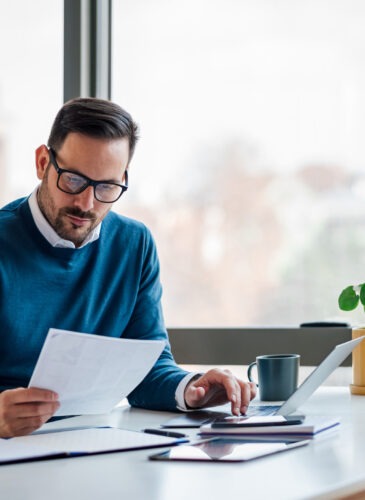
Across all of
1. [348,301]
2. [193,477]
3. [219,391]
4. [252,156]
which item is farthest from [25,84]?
[193,477]

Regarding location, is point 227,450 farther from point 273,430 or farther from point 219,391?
point 219,391

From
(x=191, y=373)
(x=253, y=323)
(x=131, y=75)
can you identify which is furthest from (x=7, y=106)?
(x=191, y=373)

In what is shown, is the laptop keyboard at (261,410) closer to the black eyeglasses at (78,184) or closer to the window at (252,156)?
the black eyeglasses at (78,184)

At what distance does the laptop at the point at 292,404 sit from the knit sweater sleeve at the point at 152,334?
116mm

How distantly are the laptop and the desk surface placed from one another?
0.21 metres

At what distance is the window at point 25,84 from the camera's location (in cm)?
275

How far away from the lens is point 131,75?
8.92 feet

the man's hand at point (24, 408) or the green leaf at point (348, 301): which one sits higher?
the green leaf at point (348, 301)

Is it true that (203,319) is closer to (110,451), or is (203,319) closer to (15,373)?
(15,373)

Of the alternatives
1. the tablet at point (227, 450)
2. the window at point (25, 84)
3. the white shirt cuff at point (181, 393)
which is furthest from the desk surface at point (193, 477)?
the window at point (25, 84)

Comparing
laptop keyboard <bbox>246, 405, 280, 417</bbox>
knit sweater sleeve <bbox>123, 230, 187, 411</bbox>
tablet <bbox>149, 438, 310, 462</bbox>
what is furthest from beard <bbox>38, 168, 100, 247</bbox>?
tablet <bbox>149, 438, 310, 462</bbox>

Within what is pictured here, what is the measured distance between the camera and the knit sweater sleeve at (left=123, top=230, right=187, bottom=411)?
174cm

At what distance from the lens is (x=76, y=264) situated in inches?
74.7

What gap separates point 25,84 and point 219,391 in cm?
154
